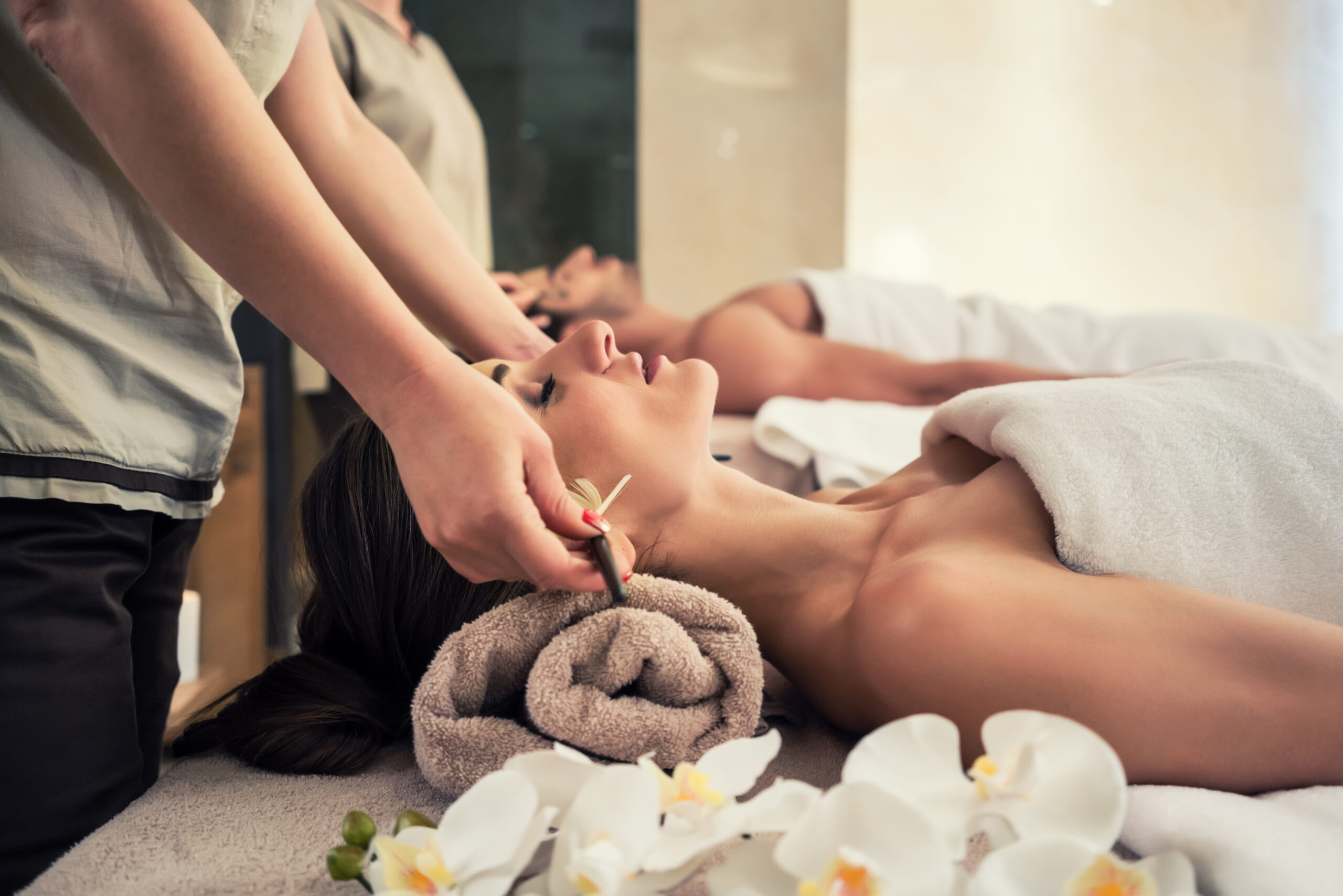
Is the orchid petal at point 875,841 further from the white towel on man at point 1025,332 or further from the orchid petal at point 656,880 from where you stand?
the white towel on man at point 1025,332

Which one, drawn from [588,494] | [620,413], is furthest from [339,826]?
[620,413]

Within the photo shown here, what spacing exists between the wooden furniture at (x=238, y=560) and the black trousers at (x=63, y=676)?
1164mm

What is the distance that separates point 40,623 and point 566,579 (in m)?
0.43

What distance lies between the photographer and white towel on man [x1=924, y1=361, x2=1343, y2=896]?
0.72m

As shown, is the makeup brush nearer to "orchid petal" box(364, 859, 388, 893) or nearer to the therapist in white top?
the therapist in white top

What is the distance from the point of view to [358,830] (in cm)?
48

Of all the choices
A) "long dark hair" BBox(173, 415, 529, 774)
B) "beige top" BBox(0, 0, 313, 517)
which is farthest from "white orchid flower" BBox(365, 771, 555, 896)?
"beige top" BBox(0, 0, 313, 517)

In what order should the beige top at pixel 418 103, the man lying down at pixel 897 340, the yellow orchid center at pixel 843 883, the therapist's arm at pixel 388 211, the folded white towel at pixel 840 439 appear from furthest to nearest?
the beige top at pixel 418 103, the man lying down at pixel 897 340, the folded white towel at pixel 840 439, the therapist's arm at pixel 388 211, the yellow orchid center at pixel 843 883

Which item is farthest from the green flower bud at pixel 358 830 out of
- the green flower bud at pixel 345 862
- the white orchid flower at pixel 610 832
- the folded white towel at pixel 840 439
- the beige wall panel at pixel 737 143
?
the beige wall panel at pixel 737 143

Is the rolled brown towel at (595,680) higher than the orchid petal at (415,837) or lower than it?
lower

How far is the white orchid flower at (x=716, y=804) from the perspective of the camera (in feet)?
1.33

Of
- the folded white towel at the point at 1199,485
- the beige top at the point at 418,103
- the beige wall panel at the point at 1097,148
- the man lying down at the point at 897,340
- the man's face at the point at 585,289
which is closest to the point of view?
the folded white towel at the point at 1199,485

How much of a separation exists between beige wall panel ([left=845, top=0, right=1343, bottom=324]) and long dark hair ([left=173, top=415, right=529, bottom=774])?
233cm

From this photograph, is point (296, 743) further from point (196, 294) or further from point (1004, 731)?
point (1004, 731)
